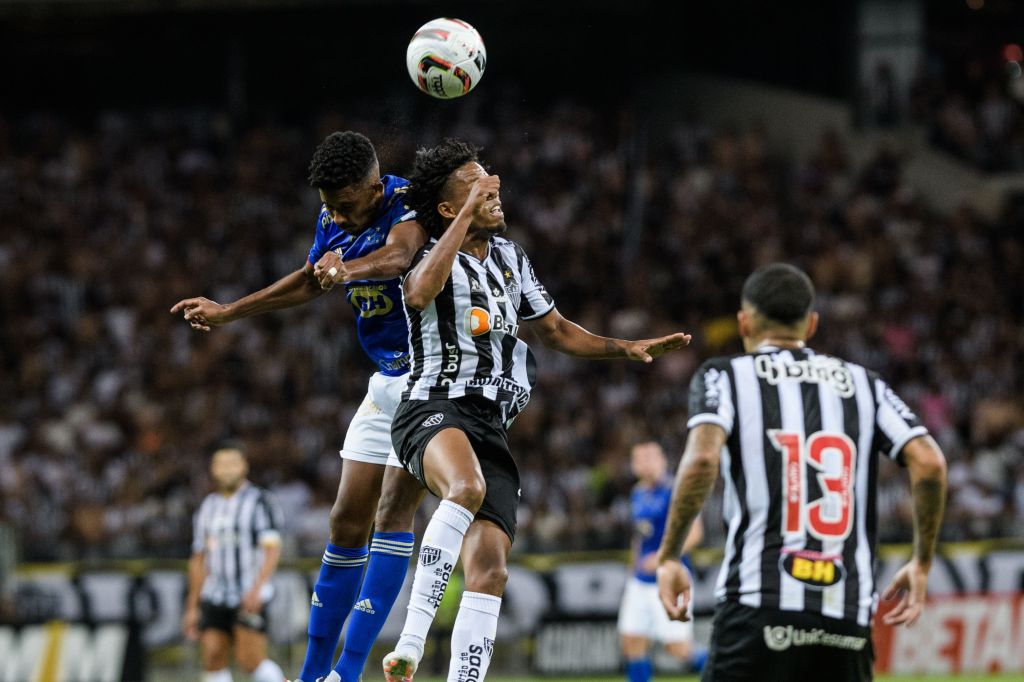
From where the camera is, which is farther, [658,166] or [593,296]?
[658,166]

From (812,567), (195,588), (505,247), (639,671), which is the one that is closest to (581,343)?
(505,247)

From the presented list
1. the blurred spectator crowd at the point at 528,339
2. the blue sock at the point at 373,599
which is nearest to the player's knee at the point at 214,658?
the blurred spectator crowd at the point at 528,339

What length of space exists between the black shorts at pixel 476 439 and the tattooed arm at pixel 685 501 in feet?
4.42

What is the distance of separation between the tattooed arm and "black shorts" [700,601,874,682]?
28cm

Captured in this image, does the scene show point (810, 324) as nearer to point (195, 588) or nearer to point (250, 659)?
point (250, 659)

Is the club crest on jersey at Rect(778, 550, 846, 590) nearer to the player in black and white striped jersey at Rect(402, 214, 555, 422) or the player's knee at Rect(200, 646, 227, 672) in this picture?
the player in black and white striped jersey at Rect(402, 214, 555, 422)

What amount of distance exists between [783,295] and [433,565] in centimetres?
208

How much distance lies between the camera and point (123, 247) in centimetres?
2383

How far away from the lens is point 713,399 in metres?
5.58

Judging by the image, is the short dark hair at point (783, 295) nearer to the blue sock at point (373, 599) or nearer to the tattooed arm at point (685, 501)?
the tattooed arm at point (685, 501)

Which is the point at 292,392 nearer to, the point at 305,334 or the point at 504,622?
the point at 305,334

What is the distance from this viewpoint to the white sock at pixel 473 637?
636 cm

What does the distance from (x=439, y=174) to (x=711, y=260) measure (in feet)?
53.4

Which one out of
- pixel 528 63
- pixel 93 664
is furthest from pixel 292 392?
pixel 528 63
